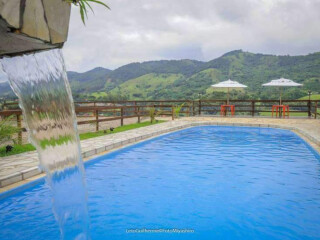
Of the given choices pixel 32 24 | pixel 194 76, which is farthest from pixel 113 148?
pixel 194 76

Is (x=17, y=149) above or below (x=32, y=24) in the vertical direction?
below

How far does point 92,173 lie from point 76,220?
2.10 m

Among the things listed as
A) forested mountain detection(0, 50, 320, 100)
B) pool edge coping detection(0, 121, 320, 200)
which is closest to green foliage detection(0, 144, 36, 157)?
pool edge coping detection(0, 121, 320, 200)

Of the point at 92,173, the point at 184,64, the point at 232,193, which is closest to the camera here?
the point at 232,193

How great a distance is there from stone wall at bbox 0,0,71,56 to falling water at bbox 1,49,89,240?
1.36ft

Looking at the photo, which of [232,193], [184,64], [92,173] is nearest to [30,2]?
[232,193]

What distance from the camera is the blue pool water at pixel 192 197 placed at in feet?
10.4

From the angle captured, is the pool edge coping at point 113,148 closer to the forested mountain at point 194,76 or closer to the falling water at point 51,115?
the falling water at point 51,115

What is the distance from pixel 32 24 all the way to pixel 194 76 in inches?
1434

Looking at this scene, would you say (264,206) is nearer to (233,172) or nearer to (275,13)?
(233,172)

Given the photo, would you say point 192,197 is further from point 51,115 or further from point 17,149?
point 17,149

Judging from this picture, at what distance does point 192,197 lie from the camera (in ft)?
13.7

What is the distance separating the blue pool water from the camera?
316 centimetres

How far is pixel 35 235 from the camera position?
3.03 m
